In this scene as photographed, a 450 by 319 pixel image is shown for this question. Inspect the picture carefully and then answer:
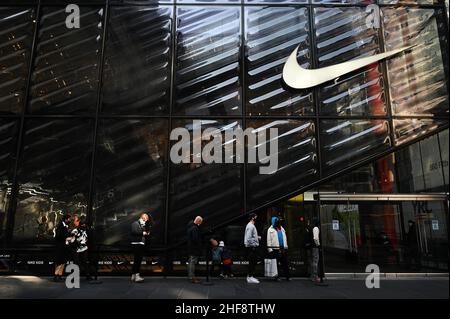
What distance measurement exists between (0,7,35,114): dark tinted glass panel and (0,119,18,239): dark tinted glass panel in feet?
1.76

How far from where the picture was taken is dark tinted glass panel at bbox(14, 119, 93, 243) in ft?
32.0

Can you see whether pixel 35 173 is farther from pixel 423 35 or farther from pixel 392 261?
pixel 423 35

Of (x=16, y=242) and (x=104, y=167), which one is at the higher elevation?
(x=104, y=167)

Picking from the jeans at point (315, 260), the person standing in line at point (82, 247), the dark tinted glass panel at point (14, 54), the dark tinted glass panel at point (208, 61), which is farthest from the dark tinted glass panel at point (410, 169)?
the dark tinted glass panel at point (14, 54)

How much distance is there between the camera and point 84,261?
908 cm

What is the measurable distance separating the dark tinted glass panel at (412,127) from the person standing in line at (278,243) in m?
4.46

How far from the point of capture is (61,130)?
10.3m

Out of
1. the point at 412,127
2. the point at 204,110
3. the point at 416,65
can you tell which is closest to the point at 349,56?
the point at 416,65

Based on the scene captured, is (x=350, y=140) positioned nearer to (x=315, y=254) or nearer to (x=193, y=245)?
(x=315, y=254)

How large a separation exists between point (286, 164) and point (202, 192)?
8.58ft

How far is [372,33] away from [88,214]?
409 inches

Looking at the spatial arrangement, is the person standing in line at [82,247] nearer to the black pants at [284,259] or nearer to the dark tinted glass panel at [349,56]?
the black pants at [284,259]

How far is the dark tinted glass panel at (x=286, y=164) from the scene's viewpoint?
394 inches
